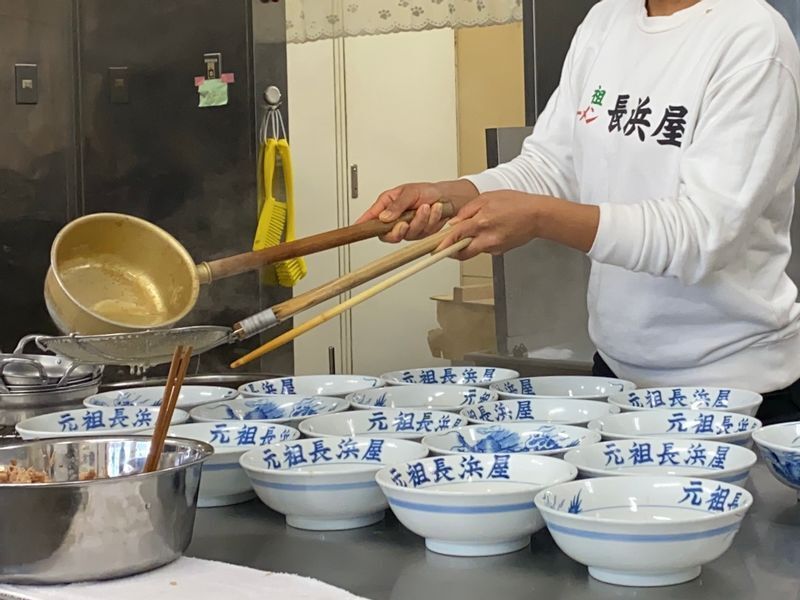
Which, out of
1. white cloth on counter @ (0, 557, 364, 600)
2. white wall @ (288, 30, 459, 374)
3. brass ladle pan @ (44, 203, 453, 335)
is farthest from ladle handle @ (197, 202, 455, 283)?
white wall @ (288, 30, 459, 374)

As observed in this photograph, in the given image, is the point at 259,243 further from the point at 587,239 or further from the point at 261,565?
the point at 261,565

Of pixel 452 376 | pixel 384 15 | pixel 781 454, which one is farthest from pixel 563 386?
pixel 384 15

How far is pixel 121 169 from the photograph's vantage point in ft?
11.6

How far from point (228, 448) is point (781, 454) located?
576 millimetres

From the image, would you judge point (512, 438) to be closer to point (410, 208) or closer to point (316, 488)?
point (316, 488)

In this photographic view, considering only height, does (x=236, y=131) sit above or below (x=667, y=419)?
above

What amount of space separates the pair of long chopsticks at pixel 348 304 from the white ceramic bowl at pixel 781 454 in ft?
1.33

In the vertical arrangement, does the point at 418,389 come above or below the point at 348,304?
below

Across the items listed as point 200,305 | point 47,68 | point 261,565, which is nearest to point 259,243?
point 200,305

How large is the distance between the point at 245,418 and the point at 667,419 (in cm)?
53

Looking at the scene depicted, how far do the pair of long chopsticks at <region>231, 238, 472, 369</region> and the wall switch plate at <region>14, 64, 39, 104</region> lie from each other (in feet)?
7.62

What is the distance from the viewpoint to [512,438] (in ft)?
4.08

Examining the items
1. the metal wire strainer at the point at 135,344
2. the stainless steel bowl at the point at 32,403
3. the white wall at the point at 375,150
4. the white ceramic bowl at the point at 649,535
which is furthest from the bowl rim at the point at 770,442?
the white wall at the point at 375,150

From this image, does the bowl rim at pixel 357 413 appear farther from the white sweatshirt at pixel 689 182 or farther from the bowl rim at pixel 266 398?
the white sweatshirt at pixel 689 182
